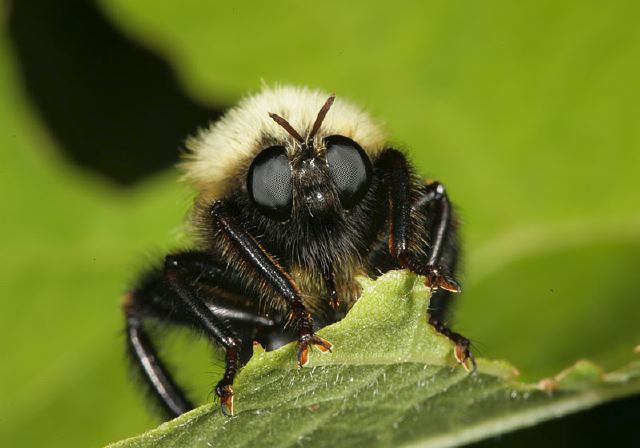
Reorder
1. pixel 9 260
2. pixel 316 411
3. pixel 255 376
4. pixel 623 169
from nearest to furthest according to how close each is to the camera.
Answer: pixel 255 376 → pixel 316 411 → pixel 623 169 → pixel 9 260

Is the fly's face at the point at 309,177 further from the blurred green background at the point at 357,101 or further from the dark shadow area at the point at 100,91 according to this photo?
the dark shadow area at the point at 100,91

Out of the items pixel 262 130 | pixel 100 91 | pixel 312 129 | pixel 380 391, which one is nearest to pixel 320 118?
pixel 312 129

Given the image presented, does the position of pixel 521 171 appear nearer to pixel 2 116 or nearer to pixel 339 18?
pixel 339 18

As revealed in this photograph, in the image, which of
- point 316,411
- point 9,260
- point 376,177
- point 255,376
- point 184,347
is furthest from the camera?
point 9,260

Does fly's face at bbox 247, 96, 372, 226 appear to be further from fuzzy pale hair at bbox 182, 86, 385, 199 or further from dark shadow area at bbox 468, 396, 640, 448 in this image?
dark shadow area at bbox 468, 396, 640, 448

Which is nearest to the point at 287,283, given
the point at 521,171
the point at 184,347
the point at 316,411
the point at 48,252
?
the point at 316,411

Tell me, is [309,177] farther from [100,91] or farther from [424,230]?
[100,91]
